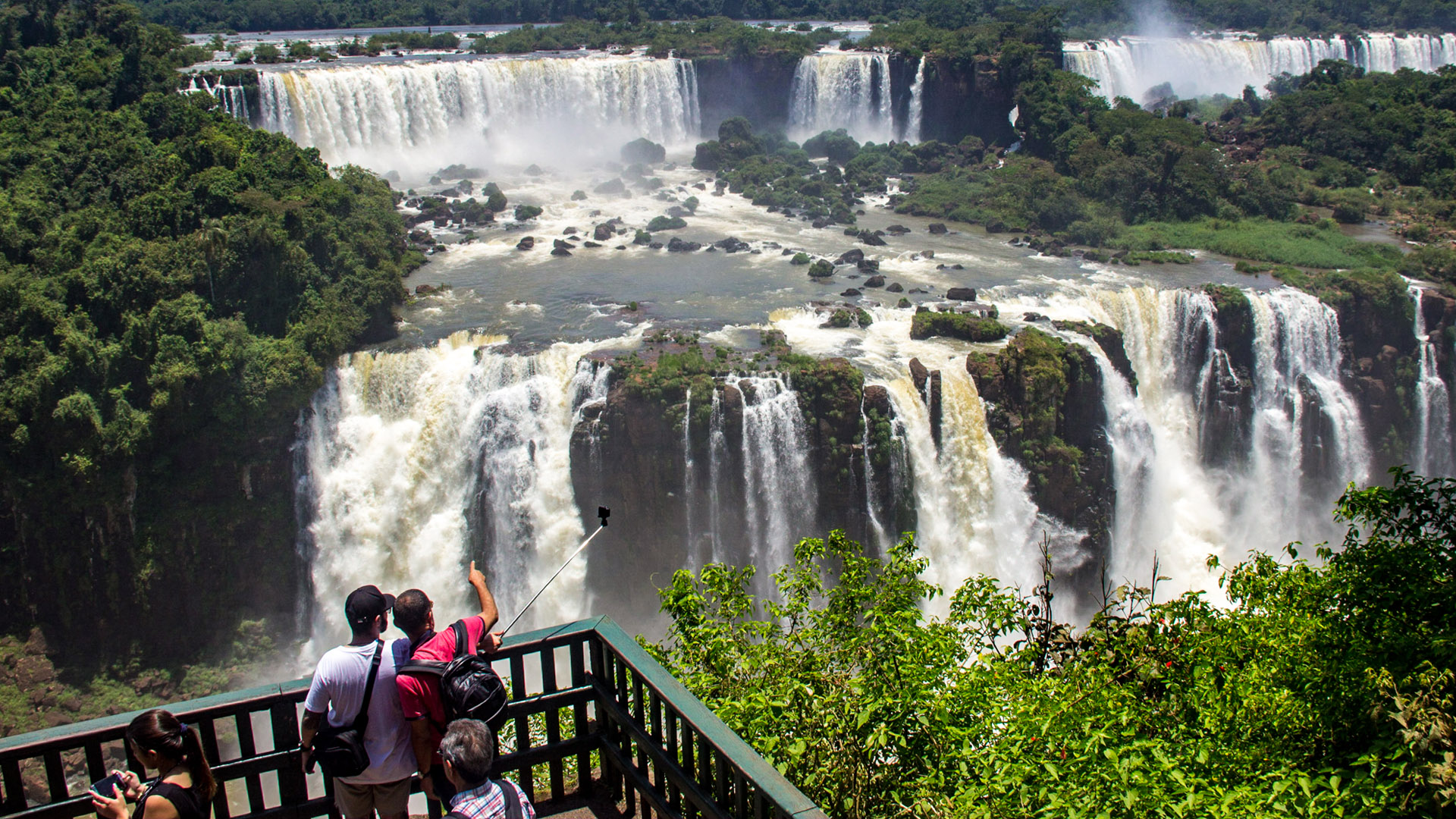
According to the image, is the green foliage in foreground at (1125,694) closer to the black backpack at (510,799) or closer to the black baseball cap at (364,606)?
the black backpack at (510,799)

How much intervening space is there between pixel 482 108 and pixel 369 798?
132ft

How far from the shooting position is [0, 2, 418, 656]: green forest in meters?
20.6

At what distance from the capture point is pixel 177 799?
4.59 meters

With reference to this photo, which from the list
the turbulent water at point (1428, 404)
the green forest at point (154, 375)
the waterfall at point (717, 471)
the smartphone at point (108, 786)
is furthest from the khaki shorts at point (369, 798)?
the turbulent water at point (1428, 404)

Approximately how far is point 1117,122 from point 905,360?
2200 cm

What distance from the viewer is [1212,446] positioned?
2764 cm

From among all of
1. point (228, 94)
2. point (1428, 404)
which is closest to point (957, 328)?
point (1428, 404)

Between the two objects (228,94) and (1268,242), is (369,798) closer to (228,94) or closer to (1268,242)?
(1268,242)

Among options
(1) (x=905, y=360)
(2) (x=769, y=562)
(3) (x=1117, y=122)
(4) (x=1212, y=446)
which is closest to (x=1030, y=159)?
(3) (x=1117, y=122)

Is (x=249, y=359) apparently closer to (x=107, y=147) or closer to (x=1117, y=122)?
(x=107, y=147)

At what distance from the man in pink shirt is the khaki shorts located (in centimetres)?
13

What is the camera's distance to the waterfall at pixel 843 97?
48094 mm

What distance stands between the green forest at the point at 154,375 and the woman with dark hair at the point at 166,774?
1780 centimetres

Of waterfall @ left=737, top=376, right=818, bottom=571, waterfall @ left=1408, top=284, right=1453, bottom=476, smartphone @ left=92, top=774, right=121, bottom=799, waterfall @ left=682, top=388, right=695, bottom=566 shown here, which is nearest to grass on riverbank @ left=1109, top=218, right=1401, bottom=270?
waterfall @ left=1408, top=284, right=1453, bottom=476
